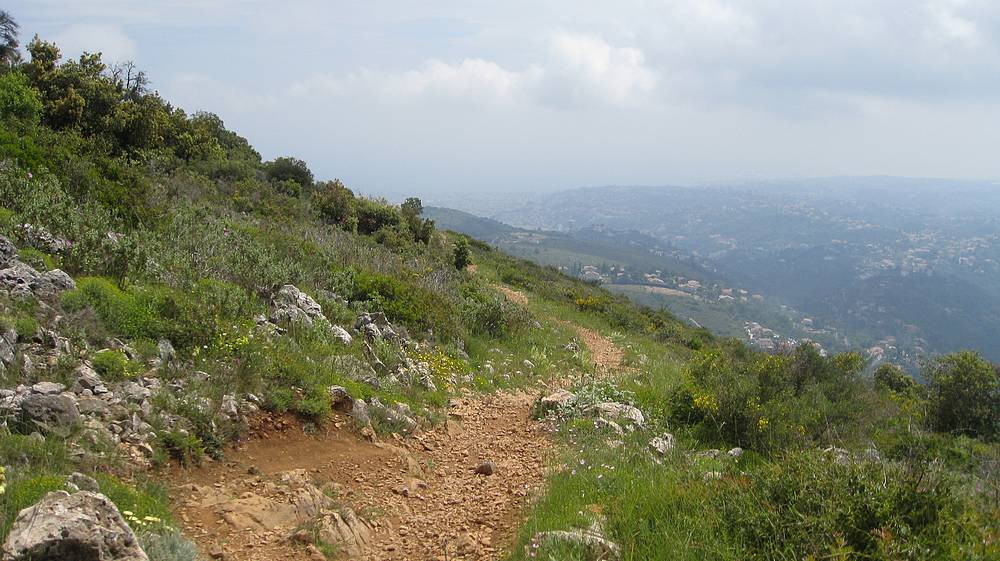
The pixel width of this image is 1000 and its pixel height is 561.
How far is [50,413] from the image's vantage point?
415cm

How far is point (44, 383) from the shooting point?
438 centimetres

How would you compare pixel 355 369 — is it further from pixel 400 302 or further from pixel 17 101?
pixel 17 101

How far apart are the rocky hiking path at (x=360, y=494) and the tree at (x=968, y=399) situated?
34.5 ft

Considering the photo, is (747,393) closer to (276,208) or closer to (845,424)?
(845,424)

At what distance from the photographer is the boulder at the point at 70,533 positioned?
2727 mm

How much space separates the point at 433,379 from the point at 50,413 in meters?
4.95

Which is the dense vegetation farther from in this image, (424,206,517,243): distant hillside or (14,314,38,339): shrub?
(424,206,517,243): distant hillside

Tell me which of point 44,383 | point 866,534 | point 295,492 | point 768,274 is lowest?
point 768,274

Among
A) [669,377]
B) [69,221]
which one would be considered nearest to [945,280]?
[669,377]

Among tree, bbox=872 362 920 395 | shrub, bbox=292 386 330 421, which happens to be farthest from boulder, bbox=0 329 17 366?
tree, bbox=872 362 920 395

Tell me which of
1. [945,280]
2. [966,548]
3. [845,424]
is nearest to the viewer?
[966,548]

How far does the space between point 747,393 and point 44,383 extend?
761 cm

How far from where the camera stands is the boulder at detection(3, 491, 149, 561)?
8.95ft

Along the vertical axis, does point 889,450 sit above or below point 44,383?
below
